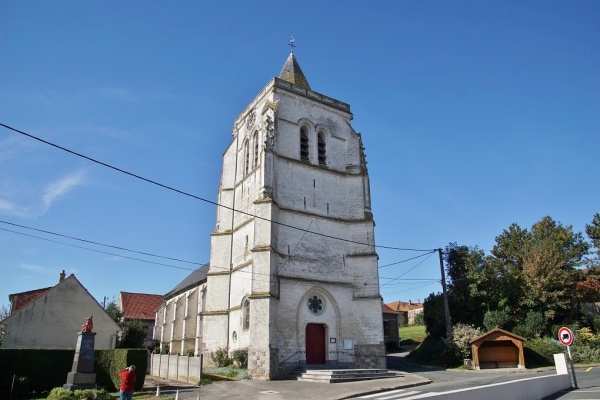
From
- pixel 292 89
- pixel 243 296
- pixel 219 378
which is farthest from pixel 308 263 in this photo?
pixel 292 89

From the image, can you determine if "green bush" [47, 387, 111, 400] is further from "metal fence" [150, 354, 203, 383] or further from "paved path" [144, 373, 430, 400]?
"metal fence" [150, 354, 203, 383]

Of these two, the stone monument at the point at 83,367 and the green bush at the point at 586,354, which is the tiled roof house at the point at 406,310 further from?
the stone monument at the point at 83,367

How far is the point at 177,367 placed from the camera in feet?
67.9

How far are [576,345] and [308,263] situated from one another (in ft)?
58.2

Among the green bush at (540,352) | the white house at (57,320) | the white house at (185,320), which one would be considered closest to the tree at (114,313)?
the white house at (185,320)

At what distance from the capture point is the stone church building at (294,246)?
21703 mm

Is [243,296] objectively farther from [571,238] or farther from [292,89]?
[571,238]

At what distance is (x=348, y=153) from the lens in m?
28.0

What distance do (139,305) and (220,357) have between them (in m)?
32.5

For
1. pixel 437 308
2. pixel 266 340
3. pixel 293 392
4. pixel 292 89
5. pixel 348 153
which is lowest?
pixel 293 392

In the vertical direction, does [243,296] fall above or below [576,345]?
above

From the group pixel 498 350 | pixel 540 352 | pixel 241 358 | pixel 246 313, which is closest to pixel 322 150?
pixel 246 313

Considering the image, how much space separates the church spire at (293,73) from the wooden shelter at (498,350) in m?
18.9

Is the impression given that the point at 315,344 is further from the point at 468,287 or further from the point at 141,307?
the point at 141,307
